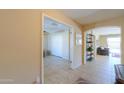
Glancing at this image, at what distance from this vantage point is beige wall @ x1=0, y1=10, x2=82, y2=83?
4.26 feet

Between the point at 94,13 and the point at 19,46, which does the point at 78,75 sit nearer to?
the point at 94,13

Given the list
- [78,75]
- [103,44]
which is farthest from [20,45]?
[103,44]

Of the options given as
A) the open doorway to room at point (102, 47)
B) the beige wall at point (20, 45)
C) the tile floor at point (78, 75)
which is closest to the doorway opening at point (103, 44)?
the open doorway to room at point (102, 47)

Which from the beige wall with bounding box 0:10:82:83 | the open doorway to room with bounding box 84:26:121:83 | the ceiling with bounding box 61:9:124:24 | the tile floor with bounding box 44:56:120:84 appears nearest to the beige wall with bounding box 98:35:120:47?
the open doorway to room with bounding box 84:26:121:83

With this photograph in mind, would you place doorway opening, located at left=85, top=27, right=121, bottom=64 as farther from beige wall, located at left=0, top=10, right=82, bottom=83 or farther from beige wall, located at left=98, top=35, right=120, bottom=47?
beige wall, located at left=0, top=10, right=82, bottom=83

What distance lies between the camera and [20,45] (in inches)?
56.9

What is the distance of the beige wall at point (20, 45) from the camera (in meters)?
1.30

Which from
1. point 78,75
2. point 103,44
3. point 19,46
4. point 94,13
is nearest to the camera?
point 19,46

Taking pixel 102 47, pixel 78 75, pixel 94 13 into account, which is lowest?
pixel 78 75

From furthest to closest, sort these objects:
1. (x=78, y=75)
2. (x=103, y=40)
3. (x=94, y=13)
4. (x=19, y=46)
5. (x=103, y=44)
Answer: (x=103, y=44) → (x=103, y=40) → (x=78, y=75) → (x=94, y=13) → (x=19, y=46)

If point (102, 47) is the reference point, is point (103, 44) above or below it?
above

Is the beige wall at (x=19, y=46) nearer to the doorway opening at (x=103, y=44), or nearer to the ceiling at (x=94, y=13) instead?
the ceiling at (x=94, y=13)
